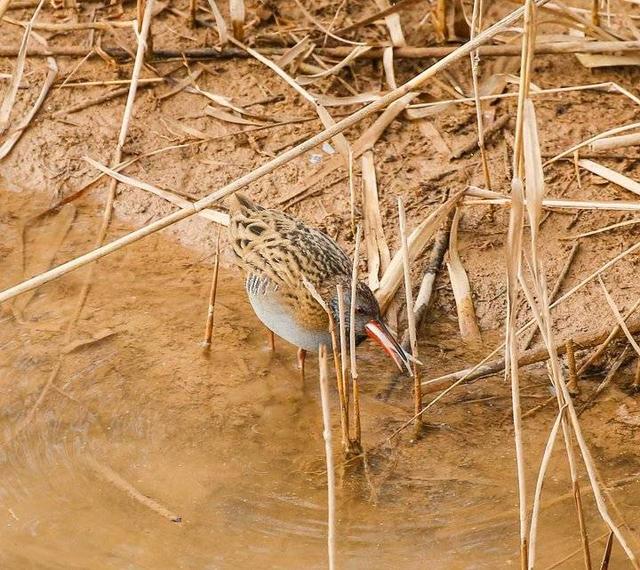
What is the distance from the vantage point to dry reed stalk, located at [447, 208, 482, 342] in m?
6.59

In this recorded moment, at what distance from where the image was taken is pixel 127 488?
5.40 metres

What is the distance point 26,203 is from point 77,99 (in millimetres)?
803

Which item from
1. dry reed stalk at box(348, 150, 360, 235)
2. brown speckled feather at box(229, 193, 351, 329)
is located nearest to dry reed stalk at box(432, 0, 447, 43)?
dry reed stalk at box(348, 150, 360, 235)

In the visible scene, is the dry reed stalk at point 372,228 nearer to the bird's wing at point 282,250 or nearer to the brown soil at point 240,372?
the brown soil at point 240,372

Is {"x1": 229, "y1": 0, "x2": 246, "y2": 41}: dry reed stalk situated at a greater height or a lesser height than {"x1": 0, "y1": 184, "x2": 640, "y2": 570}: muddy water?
greater

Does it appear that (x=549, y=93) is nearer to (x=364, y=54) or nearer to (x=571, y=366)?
(x=364, y=54)

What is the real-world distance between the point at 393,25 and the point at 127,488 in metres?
3.72

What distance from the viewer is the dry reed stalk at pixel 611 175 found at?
263 inches

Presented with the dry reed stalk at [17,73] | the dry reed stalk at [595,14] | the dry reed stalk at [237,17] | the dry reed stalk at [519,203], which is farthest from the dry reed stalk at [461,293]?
the dry reed stalk at [519,203]

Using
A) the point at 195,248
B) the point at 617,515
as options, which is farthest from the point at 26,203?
the point at 617,515

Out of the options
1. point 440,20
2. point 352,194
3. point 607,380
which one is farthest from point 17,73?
point 607,380

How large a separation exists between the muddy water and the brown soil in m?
0.01

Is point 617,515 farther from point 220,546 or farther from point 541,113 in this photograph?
point 541,113

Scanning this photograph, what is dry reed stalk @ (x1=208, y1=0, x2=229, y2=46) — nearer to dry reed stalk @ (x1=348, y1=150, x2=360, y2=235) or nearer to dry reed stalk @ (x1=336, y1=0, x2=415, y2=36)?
dry reed stalk @ (x1=336, y1=0, x2=415, y2=36)
